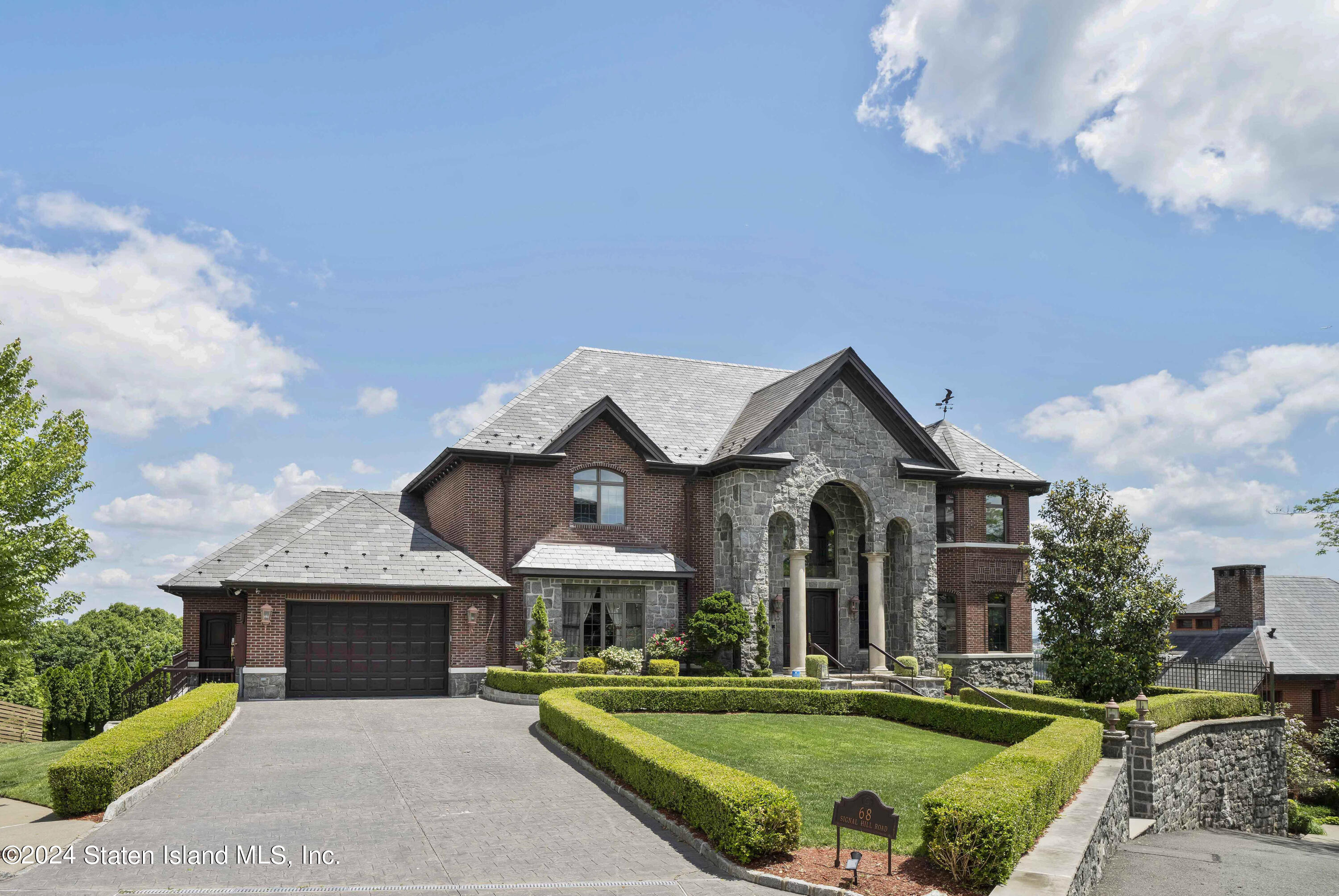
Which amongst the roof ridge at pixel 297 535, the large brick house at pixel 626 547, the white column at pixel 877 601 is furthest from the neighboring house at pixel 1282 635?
the roof ridge at pixel 297 535

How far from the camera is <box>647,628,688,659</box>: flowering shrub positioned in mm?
26172

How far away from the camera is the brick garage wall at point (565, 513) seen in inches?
1032

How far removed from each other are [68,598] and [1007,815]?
778 inches

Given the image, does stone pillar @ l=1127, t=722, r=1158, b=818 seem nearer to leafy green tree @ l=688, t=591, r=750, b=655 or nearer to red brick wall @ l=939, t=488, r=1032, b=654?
leafy green tree @ l=688, t=591, r=750, b=655

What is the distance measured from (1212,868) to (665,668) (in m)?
13.2

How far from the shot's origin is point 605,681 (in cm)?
2262

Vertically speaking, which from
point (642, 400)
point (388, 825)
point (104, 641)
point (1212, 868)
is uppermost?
point (642, 400)

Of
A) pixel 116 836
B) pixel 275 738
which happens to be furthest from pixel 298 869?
pixel 275 738

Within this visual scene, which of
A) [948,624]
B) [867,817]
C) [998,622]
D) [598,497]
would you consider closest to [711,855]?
[867,817]

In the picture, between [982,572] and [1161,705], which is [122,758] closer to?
[1161,705]

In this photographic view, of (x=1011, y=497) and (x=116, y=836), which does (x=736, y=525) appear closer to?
(x=1011, y=497)

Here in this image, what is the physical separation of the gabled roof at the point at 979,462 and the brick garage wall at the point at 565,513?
31.4 feet

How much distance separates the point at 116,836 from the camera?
10469mm

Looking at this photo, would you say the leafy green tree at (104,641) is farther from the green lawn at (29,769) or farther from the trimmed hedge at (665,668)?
the trimmed hedge at (665,668)
